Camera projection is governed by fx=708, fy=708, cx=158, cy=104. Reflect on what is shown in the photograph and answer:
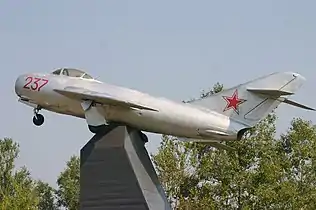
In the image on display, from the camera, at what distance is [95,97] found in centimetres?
1992

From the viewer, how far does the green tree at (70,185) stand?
210 ft

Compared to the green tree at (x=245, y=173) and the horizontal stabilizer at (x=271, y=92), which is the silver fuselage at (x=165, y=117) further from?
the green tree at (x=245, y=173)

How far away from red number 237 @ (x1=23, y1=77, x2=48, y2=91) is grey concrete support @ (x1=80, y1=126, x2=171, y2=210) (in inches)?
103

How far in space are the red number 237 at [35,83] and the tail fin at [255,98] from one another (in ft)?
15.0

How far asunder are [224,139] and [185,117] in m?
1.25

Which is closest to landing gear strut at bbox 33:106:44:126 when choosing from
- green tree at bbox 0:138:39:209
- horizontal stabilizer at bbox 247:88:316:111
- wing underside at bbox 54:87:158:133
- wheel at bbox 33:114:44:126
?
wheel at bbox 33:114:44:126

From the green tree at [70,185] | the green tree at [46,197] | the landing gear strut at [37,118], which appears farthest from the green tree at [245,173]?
the green tree at [46,197]

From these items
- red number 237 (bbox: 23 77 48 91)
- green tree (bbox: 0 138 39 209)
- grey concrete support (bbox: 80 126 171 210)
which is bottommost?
grey concrete support (bbox: 80 126 171 210)

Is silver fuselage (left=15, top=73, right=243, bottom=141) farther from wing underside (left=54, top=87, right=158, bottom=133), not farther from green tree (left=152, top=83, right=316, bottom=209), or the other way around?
green tree (left=152, top=83, right=316, bottom=209)

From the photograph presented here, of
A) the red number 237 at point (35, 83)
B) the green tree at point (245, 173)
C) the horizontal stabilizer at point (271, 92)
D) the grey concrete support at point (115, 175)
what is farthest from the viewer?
the green tree at point (245, 173)

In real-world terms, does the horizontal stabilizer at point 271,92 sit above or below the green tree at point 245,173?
below

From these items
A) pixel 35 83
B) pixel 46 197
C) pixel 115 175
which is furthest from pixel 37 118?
pixel 46 197

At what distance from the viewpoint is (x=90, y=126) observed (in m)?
20.2

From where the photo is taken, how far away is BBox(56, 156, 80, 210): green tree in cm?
6394
